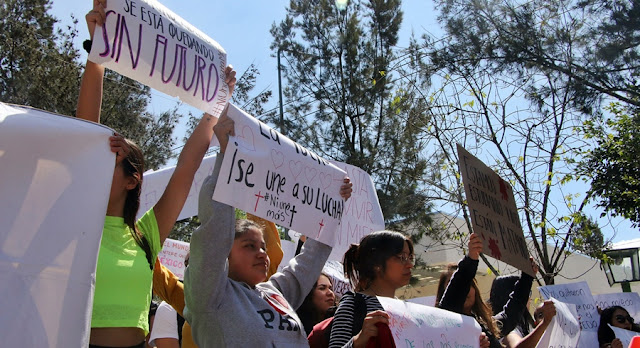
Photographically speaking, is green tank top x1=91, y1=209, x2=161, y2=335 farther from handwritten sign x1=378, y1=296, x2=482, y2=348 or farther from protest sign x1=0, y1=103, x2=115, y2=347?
handwritten sign x1=378, y1=296, x2=482, y2=348

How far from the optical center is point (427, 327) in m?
3.11

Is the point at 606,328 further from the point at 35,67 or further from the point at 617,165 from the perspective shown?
the point at 35,67

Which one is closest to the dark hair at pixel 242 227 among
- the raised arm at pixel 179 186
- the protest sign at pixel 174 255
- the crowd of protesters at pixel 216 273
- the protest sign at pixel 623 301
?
the crowd of protesters at pixel 216 273

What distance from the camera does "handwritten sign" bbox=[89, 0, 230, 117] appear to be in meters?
3.33

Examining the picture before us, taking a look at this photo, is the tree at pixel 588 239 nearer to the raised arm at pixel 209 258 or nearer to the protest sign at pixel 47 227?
the raised arm at pixel 209 258

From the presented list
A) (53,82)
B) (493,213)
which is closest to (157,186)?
(493,213)

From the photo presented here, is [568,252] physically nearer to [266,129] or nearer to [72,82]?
[266,129]

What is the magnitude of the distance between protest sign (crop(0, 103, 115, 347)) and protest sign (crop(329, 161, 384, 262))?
8.99 feet

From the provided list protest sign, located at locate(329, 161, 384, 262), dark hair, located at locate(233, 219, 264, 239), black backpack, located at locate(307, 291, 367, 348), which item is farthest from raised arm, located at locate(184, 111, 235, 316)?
protest sign, located at locate(329, 161, 384, 262)

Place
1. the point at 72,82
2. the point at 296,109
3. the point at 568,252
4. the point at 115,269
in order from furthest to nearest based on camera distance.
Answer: the point at 296,109 < the point at 72,82 < the point at 568,252 < the point at 115,269

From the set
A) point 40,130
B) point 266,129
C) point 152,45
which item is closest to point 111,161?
point 40,130

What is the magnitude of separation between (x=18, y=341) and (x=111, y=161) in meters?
0.68

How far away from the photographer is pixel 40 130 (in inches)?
91.0

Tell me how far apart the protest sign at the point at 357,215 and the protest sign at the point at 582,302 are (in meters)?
1.52
